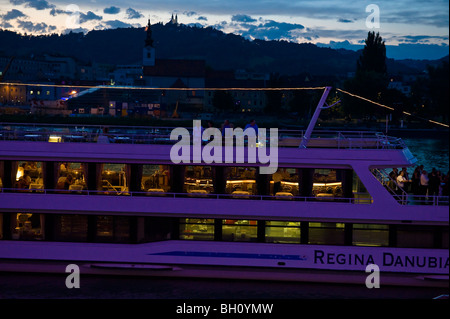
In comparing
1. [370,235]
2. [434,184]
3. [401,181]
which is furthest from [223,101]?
[370,235]

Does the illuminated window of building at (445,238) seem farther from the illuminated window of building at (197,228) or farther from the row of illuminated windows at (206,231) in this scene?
the illuminated window of building at (197,228)

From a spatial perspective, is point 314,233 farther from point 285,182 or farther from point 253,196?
point 253,196

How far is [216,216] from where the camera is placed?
9047 millimetres

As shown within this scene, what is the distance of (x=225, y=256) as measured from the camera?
9102 mm

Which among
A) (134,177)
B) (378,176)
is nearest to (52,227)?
(134,177)

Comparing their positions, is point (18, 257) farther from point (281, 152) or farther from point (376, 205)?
point (376, 205)

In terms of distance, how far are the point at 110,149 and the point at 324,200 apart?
11.1 ft

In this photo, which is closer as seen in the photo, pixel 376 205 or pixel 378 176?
pixel 376 205

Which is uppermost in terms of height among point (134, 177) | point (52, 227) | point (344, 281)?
point (134, 177)

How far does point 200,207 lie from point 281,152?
1.49 meters

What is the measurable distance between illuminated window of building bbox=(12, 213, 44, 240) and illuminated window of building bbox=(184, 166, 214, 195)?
7.85ft

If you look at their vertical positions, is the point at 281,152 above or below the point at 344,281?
above

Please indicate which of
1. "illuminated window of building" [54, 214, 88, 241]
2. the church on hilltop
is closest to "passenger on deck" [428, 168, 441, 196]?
"illuminated window of building" [54, 214, 88, 241]

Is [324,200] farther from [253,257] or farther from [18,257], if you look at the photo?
[18,257]
